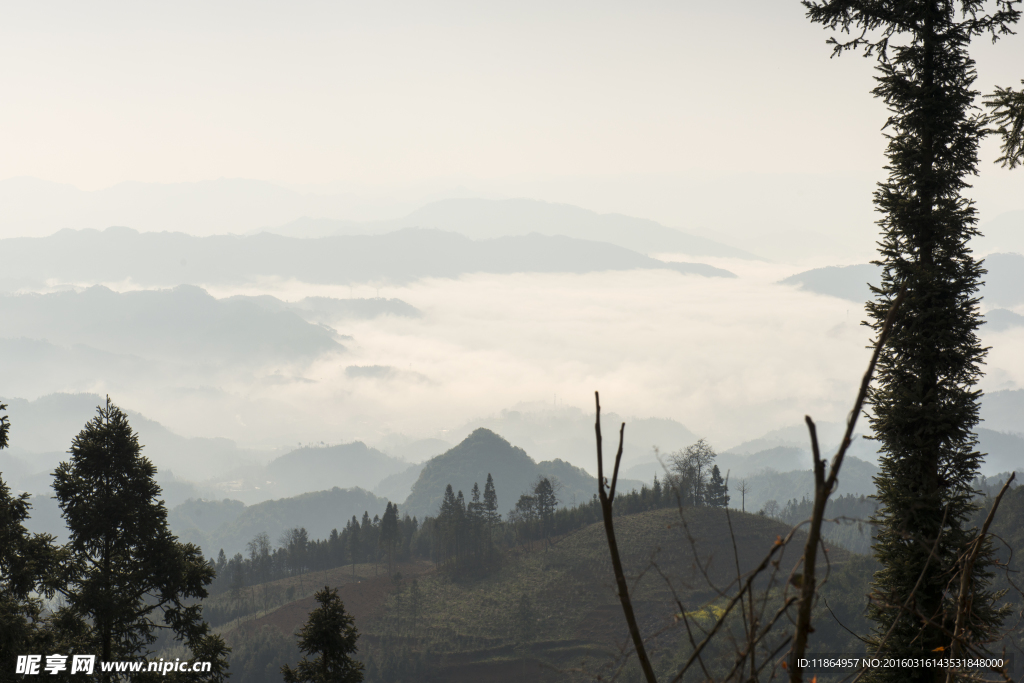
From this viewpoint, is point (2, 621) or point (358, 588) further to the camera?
point (358, 588)

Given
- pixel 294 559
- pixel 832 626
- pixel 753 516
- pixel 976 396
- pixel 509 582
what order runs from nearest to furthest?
pixel 976 396 < pixel 832 626 < pixel 509 582 < pixel 753 516 < pixel 294 559

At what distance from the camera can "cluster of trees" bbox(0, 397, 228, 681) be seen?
1552 cm

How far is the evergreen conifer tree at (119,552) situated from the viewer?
16469 mm

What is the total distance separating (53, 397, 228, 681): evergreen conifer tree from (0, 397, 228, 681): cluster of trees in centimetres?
2

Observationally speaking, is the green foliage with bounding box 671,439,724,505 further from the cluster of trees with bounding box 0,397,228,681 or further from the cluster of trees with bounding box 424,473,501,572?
the cluster of trees with bounding box 0,397,228,681

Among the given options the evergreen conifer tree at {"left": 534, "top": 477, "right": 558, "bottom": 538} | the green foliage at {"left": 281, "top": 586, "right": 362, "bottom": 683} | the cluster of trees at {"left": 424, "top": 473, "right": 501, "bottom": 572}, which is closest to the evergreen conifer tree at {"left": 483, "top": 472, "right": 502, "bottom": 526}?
the cluster of trees at {"left": 424, "top": 473, "right": 501, "bottom": 572}

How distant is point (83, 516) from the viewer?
55.2ft

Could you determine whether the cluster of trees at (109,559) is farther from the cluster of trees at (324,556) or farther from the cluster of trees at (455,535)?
the cluster of trees at (324,556)

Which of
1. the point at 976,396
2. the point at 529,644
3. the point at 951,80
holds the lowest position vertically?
the point at 529,644

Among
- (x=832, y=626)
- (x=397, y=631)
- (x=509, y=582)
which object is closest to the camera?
(x=832, y=626)

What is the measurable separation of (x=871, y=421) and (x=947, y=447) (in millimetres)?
1364

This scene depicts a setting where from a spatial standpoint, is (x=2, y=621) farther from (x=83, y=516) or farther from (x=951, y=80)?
(x=951, y=80)

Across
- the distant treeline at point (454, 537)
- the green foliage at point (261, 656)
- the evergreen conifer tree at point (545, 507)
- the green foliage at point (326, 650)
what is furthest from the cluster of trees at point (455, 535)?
the green foliage at point (326, 650)

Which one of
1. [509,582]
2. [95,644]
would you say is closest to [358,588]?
[509,582]
